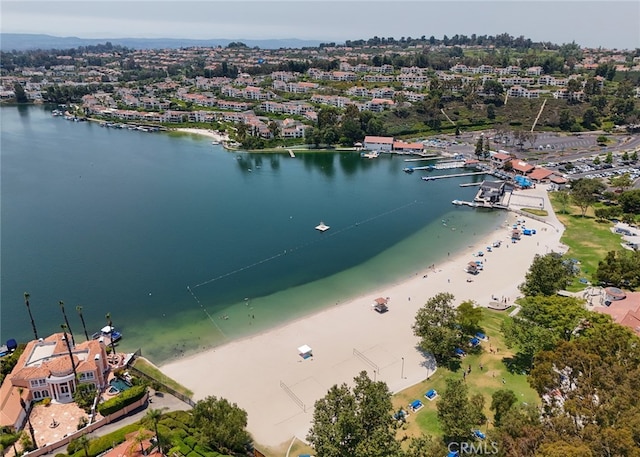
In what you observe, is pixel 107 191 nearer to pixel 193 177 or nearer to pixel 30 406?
pixel 193 177

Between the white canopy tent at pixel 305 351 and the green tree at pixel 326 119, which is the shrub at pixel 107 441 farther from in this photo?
the green tree at pixel 326 119

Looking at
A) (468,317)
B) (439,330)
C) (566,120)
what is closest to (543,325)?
(468,317)

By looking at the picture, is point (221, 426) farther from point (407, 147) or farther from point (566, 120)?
point (566, 120)

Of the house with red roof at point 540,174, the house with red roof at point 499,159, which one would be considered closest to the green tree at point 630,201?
the house with red roof at point 540,174

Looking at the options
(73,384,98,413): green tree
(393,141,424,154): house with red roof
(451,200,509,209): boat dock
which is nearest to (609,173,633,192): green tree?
(451,200,509,209): boat dock

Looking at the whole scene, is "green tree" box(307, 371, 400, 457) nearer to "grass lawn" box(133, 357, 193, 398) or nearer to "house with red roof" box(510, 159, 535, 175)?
"grass lawn" box(133, 357, 193, 398)

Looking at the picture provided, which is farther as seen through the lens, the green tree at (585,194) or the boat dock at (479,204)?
the boat dock at (479,204)
